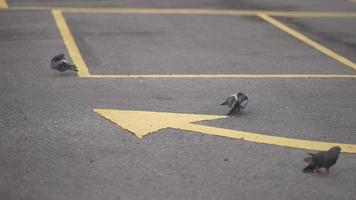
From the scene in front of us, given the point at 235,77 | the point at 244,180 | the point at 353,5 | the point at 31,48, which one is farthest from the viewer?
the point at 353,5

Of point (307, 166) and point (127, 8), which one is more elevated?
point (127, 8)

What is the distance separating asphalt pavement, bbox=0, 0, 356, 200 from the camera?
Result: 5695 millimetres

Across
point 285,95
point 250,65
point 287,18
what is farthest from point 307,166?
point 287,18

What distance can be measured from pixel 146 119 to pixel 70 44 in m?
4.55

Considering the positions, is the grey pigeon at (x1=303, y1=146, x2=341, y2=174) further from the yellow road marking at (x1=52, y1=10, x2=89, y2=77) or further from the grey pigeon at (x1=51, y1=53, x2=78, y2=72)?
the yellow road marking at (x1=52, y1=10, x2=89, y2=77)

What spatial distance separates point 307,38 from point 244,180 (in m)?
7.43

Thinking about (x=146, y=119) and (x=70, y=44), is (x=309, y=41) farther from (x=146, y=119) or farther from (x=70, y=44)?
(x=146, y=119)

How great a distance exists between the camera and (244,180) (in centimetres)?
575

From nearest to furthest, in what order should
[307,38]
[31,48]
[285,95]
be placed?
[285,95], [31,48], [307,38]

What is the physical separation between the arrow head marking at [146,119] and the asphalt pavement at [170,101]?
0.40 feet

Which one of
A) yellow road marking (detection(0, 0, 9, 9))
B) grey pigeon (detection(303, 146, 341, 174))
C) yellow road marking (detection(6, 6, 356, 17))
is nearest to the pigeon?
grey pigeon (detection(303, 146, 341, 174))

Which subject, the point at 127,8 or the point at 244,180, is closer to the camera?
the point at 244,180

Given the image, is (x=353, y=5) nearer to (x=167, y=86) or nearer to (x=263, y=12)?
(x=263, y=12)

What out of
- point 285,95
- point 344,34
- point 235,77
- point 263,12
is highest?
point 263,12
